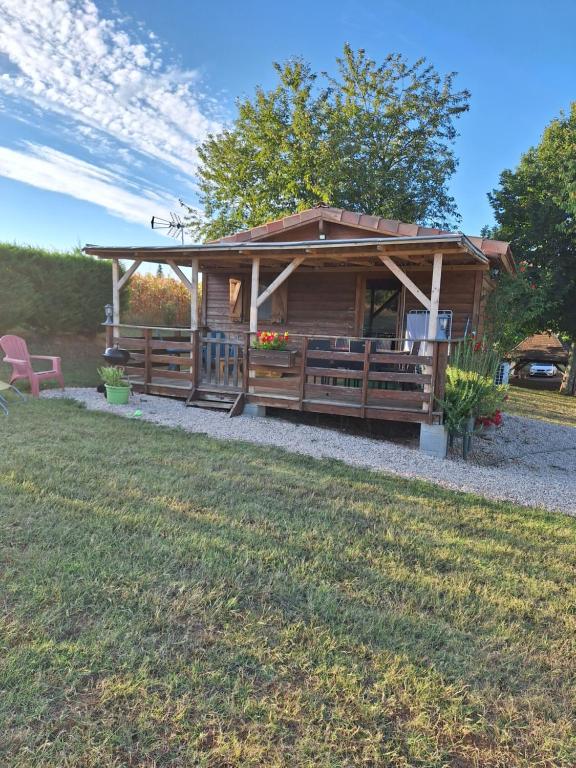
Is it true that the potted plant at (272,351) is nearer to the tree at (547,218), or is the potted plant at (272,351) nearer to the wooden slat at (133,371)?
the wooden slat at (133,371)

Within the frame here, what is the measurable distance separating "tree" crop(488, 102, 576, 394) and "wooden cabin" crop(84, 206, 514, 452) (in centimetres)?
457

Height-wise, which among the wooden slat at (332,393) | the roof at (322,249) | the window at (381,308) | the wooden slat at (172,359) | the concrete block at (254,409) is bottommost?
the concrete block at (254,409)

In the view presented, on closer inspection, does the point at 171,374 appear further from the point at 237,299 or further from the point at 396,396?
the point at 396,396

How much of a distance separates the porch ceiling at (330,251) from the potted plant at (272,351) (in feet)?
4.38

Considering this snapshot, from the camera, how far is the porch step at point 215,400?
7.94 metres

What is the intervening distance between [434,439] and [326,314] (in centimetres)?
456

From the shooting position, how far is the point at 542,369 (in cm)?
2836

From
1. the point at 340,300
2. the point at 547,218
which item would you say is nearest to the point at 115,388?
the point at 340,300

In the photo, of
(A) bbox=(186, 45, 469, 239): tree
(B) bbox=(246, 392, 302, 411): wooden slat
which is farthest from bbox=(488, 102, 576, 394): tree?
(B) bbox=(246, 392, 302, 411): wooden slat

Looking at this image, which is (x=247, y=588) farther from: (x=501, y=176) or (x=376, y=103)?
(x=376, y=103)

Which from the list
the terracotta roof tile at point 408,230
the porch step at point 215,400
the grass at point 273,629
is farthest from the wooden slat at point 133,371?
the terracotta roof tile at point 408,230

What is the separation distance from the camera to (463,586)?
284cm

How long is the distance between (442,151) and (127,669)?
20003 mm

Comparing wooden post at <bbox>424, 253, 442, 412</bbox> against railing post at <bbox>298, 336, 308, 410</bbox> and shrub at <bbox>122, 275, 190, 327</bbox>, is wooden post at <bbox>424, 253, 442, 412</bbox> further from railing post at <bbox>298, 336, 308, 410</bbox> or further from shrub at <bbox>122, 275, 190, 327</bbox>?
shrub at <bbox>122, 275, 190, 327</bbox>
